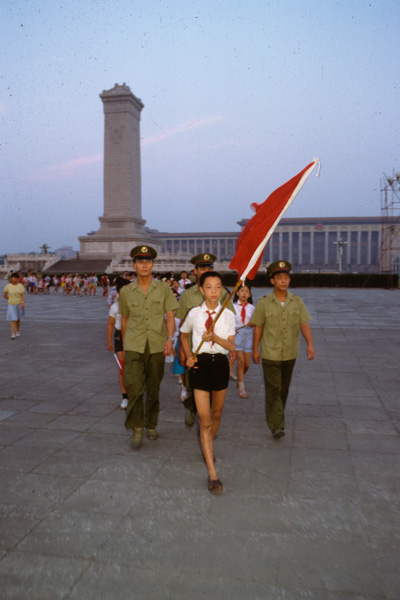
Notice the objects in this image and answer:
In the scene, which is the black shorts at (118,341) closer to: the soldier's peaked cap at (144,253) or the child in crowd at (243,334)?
the soldier's peaked cap at (144,253)

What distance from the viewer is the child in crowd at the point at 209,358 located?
12.8ft

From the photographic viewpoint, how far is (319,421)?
538 centimetres

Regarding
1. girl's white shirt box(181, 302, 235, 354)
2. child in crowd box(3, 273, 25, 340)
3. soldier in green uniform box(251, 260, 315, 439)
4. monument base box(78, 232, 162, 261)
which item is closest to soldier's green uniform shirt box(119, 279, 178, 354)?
girl's white shirt box(181, 302, 235, 354)

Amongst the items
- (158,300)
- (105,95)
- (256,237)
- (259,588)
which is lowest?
(259,588)

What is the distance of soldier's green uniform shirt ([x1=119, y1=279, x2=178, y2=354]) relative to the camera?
461cm

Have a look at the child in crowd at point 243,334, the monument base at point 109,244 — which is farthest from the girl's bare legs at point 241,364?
the monument base at point 109,244

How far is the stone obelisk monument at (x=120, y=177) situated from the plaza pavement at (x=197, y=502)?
47.5 metres

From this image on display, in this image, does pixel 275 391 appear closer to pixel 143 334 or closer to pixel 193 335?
pixel 193 335

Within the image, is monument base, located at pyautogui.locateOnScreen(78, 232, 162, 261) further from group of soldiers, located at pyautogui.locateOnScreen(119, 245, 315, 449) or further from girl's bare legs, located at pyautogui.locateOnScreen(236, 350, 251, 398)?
group of soldiers, located at pyautogui.locateOnScreen(119, 245, 315, 449)

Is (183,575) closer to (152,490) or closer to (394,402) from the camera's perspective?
(152,490)

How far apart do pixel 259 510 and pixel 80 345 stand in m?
7.95

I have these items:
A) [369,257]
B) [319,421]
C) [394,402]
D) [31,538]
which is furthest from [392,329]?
[369,257]

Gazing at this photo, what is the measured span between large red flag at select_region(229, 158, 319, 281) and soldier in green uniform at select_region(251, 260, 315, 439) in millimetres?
513

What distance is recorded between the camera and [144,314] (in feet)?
15.2
